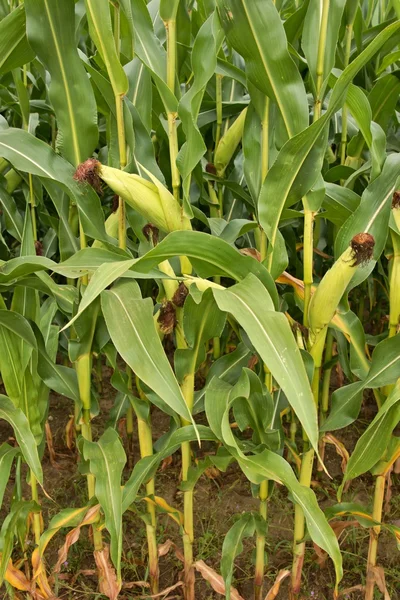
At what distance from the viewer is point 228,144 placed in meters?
1.58

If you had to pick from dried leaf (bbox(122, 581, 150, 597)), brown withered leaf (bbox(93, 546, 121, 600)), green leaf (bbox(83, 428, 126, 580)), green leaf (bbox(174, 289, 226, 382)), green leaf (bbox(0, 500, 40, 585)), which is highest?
green leaf (bbox(174, 289, 226, 382))

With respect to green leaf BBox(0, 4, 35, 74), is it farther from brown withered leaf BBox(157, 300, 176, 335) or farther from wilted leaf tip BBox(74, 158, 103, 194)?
brown withered leaf BBox(157, 300, 176, 335)

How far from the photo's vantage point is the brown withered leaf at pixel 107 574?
1.45 metres

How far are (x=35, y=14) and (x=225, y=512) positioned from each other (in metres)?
1.52

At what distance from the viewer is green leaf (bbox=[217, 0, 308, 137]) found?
1.00 m

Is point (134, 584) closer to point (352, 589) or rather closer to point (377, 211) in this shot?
point (352, 589)

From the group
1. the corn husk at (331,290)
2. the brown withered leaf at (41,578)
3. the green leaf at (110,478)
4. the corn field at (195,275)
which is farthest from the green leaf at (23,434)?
the corn husk at (331,290)

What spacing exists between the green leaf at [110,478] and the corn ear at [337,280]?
1.74 feet

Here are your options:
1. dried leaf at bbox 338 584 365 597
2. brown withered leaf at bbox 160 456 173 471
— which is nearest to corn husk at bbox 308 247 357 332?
dried leaf at bbox 338 584 365 597

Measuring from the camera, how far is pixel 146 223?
4.20 ft

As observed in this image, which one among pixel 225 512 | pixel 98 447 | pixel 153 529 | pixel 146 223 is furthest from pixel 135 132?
pixel 225 512

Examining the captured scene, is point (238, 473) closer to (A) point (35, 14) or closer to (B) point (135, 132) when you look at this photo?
(B) point (135, 132)

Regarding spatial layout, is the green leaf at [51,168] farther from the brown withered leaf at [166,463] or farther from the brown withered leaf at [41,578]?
the brown withered leaf at [166,463]

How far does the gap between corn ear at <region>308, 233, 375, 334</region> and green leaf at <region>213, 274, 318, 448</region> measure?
18 cm
